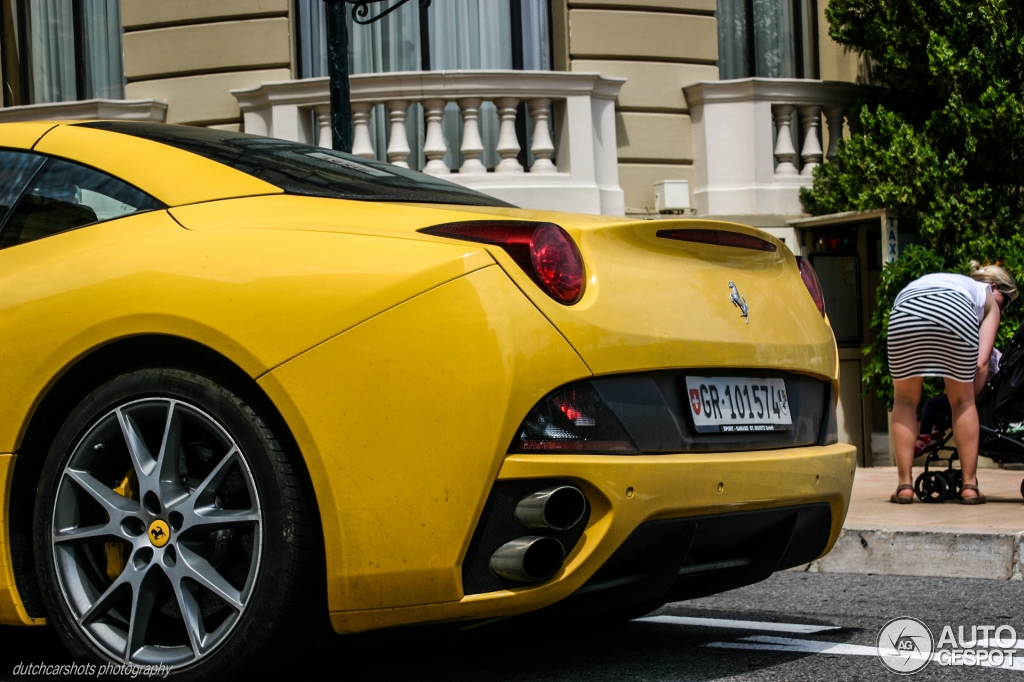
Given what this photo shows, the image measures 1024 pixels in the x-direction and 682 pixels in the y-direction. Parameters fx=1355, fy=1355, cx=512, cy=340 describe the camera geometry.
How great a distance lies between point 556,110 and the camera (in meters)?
11.4

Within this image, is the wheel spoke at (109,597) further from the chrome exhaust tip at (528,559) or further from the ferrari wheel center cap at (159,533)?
the chrome exhaust tip at (528,559)

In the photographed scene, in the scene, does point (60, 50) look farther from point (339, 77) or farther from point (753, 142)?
point (753, 142)

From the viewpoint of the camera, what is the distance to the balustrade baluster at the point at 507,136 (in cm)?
1118

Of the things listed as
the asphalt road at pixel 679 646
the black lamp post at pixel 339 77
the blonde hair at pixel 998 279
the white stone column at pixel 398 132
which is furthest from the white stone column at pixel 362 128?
the asphalt road at pixel 679 646

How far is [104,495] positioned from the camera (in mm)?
3324

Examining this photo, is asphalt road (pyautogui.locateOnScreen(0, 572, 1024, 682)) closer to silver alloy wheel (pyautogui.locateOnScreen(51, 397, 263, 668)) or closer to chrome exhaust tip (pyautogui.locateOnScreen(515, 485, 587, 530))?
silver alloy wheel (pyautogui.locateOnScreen(51, 397, 263, 668))

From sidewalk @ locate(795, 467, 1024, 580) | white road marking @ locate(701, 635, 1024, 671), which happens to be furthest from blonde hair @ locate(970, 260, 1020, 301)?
white road marking @ locate(701, 635, 1024, 671)

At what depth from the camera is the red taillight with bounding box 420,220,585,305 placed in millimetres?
3119

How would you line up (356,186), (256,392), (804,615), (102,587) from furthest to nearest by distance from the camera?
(804,615)
(356,186)
(102,587)
(256,392)

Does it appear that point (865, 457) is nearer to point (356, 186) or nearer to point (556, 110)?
point (556, 110)

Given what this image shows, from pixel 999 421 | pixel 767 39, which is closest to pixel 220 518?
pixel 999 421

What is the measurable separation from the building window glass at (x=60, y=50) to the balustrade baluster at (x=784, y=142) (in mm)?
6216

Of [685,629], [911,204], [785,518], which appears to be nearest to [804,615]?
[685,629]

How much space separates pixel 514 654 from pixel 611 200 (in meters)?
7.88
